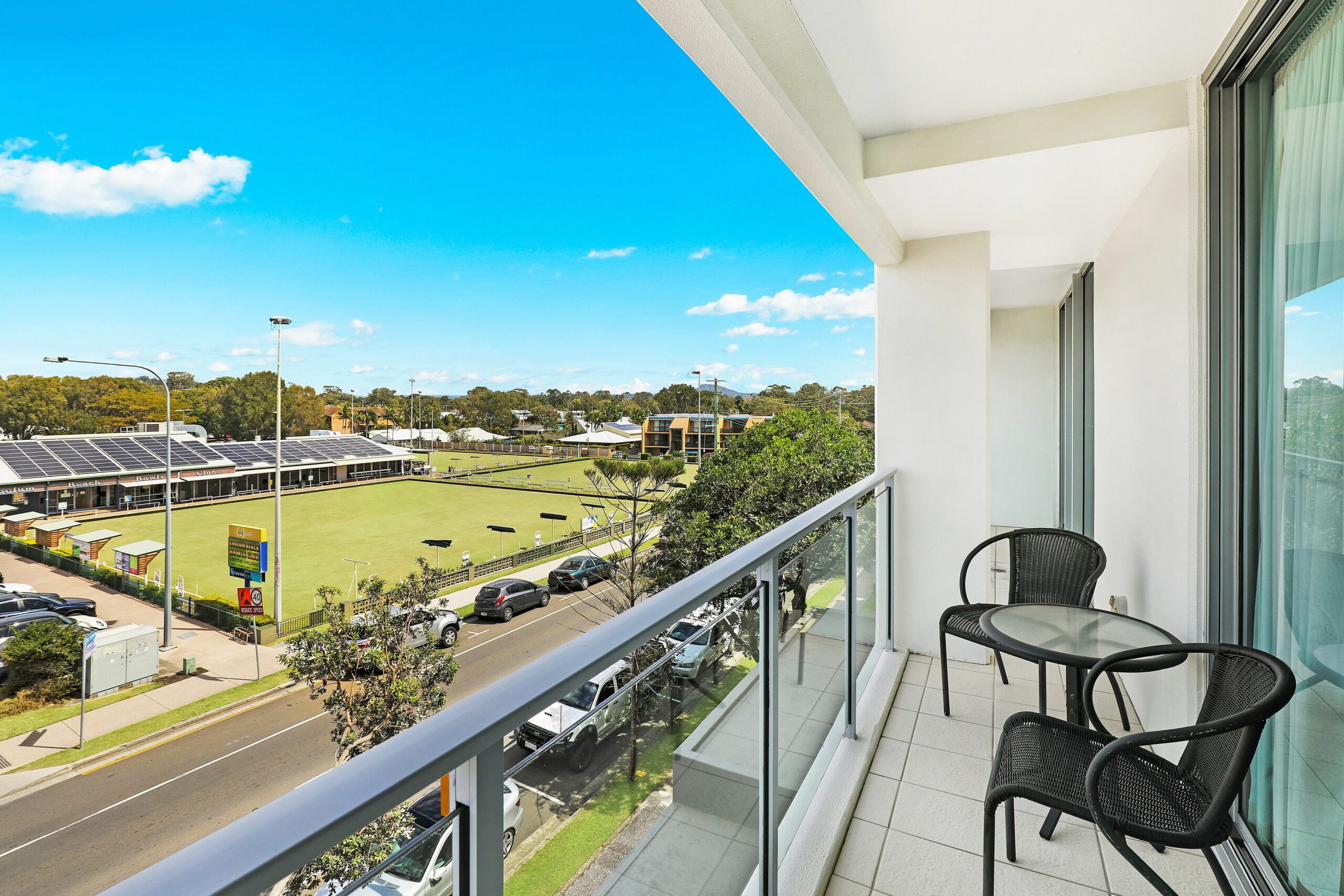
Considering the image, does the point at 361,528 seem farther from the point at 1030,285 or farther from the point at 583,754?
the point at 583,754

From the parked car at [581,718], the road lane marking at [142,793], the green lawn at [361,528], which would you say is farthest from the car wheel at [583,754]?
the green lawn at [361,528]

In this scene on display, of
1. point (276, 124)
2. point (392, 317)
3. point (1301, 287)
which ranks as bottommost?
point (1301, 287)

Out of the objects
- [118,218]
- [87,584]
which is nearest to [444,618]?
[87,584]

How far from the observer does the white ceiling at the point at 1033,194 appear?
254 cm

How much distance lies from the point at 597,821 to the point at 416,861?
1.22 ft

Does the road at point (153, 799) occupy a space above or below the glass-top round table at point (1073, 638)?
below

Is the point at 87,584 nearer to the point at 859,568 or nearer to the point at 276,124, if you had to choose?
the point at 859,568

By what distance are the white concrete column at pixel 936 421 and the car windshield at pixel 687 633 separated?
265cm

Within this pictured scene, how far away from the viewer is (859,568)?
276cm

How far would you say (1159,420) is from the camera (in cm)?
240

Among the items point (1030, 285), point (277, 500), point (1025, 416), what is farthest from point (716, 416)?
point (277, 500)

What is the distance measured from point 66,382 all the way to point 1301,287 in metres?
26.7

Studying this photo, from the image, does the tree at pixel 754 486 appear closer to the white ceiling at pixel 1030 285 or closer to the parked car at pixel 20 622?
the white ceiling at pixel 1030 285

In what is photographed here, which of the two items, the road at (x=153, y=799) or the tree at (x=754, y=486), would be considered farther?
the road at (x=153, y=799)
